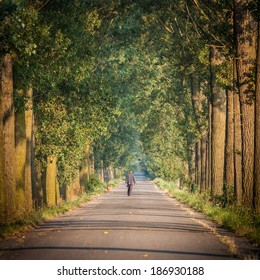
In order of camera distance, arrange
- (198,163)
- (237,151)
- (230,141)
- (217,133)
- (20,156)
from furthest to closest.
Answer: (198,163) < (217,133) < (230,141) < (237,151) < (20,156)

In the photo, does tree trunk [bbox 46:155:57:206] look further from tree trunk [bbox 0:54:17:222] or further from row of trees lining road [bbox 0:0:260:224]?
tree trunk [bbox 0:54:17:222]

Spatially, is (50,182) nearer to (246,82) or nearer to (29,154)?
(29,154)

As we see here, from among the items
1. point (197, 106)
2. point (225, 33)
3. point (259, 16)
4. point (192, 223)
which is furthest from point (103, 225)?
point (197, 106)

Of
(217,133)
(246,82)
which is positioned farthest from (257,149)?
(217,133)

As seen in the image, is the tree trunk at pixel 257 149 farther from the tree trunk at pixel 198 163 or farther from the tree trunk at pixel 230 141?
the tree trunk at pixel 198 163

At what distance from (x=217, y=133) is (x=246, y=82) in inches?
A: 435

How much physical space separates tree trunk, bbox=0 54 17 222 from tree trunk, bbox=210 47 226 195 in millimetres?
13641

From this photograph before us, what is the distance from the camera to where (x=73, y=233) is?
1995 cm

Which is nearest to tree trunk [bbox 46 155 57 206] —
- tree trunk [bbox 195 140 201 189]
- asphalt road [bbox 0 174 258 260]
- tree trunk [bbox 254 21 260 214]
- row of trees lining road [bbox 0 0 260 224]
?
row of trees lining road [bbox 0 0 260 224]

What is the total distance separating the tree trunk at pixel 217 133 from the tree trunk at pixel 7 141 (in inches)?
537

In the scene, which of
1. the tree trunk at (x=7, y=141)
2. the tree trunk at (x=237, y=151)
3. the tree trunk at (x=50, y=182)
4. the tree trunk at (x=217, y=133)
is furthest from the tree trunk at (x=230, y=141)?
the tree trunk at (x=7, y=141)

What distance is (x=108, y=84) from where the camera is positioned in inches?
1551
